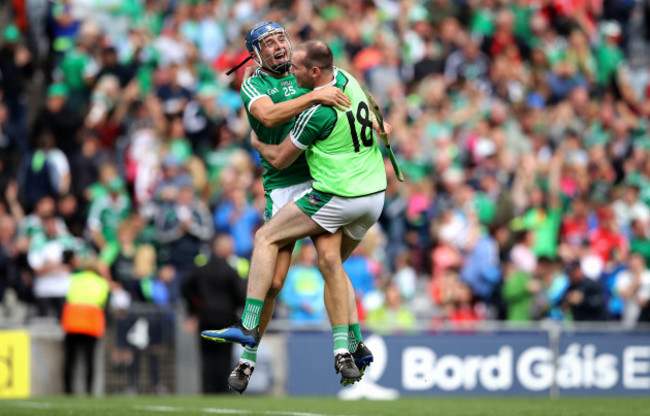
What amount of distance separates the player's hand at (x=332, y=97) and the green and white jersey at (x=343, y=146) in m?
0.07

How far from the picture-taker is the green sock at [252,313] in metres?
9.66

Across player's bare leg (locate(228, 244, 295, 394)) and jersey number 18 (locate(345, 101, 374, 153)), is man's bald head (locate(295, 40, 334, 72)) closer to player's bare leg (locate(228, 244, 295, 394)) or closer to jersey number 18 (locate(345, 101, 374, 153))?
jersey number 18 (locate(345, 101, 374, 153))

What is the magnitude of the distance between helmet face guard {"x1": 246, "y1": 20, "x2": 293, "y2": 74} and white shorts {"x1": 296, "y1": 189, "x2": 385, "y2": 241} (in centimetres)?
103

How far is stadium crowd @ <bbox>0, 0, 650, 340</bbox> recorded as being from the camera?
17.2 meters

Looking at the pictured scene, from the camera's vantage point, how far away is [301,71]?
31.6ft

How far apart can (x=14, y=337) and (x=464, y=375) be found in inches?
240

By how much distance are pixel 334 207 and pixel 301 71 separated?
1.07 meters

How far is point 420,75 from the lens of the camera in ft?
70.7

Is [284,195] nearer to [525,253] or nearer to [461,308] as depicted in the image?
[461,308]

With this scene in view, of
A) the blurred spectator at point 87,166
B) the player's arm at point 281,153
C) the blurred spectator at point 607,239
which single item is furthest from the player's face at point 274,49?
the blurred spectator at point 607,239

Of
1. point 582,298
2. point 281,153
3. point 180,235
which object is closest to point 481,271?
point 582,298

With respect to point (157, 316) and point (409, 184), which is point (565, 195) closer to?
point (409, 184)

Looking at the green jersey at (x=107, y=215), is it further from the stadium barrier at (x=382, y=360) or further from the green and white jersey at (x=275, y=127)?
the green and white jersey at (x=275, y=127)

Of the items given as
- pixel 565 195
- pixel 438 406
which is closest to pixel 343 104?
pixel 438 406
